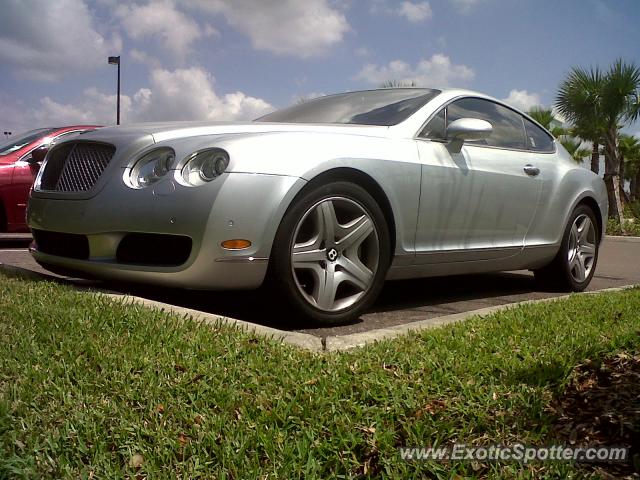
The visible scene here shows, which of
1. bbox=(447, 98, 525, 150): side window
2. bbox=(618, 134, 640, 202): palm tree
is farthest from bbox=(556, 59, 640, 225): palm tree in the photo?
bbox=(447, 98, 525, 150): side window

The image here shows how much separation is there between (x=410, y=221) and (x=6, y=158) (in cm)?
552

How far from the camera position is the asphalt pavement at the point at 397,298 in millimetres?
3961

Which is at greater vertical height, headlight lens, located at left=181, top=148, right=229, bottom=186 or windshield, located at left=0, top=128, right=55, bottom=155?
windshield, located at left=0, top=128, right=55, bottom=155

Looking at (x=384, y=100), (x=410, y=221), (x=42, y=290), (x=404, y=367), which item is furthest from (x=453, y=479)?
(x=384, y=100)

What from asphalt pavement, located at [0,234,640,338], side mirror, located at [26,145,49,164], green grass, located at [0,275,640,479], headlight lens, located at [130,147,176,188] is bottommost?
Answer: asphalt pavement, located at [0,234,640,338]

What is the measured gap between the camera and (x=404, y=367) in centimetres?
271

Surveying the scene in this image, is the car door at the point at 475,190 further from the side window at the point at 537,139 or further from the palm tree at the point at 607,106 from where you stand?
the palm tree at the point at 607,106

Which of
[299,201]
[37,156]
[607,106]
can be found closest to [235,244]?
[299,201]

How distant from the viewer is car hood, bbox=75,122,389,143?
384 cm

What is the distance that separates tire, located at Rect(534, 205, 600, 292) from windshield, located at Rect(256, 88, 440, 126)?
182cm

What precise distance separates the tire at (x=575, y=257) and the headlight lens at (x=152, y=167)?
3365mm

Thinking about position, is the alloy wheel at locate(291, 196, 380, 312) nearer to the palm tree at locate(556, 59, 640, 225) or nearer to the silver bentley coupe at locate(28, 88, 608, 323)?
the silver bentley coupe at locate(28, 88, 608, 323)

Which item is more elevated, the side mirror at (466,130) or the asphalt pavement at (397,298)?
the side mirror at (466,130)

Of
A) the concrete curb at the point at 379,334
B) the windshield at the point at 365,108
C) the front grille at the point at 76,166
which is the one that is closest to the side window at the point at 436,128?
the windshield at the point at 365,108
